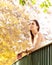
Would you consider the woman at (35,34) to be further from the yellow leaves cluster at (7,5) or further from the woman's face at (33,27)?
the yellow leaves cluster at (7,5)

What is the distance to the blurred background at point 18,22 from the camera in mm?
1721

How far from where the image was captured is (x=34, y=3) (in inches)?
71.0

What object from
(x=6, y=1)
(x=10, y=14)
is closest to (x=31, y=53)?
(x=10, y=14)

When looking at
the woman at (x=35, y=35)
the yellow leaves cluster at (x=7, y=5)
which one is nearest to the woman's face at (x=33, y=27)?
the woman at (x=35, y=35)

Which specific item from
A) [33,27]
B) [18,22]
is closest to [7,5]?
[18,22]

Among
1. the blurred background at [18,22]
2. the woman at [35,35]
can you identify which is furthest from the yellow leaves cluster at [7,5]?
the woman at [35,35]

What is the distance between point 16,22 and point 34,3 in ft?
0.87

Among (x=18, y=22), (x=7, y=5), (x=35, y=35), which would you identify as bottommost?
(x=35, y=35)

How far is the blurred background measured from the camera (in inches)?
67.7

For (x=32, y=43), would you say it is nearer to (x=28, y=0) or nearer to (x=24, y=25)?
(x=24, y=25)

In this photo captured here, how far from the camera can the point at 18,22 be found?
1.78 metres

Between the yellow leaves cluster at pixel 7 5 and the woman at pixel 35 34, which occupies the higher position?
the yellow leaves cluster at pixel 7 5

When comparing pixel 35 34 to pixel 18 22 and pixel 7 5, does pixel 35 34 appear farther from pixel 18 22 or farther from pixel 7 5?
pixel 7 5

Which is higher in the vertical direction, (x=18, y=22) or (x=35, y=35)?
(x=18, y=22)
